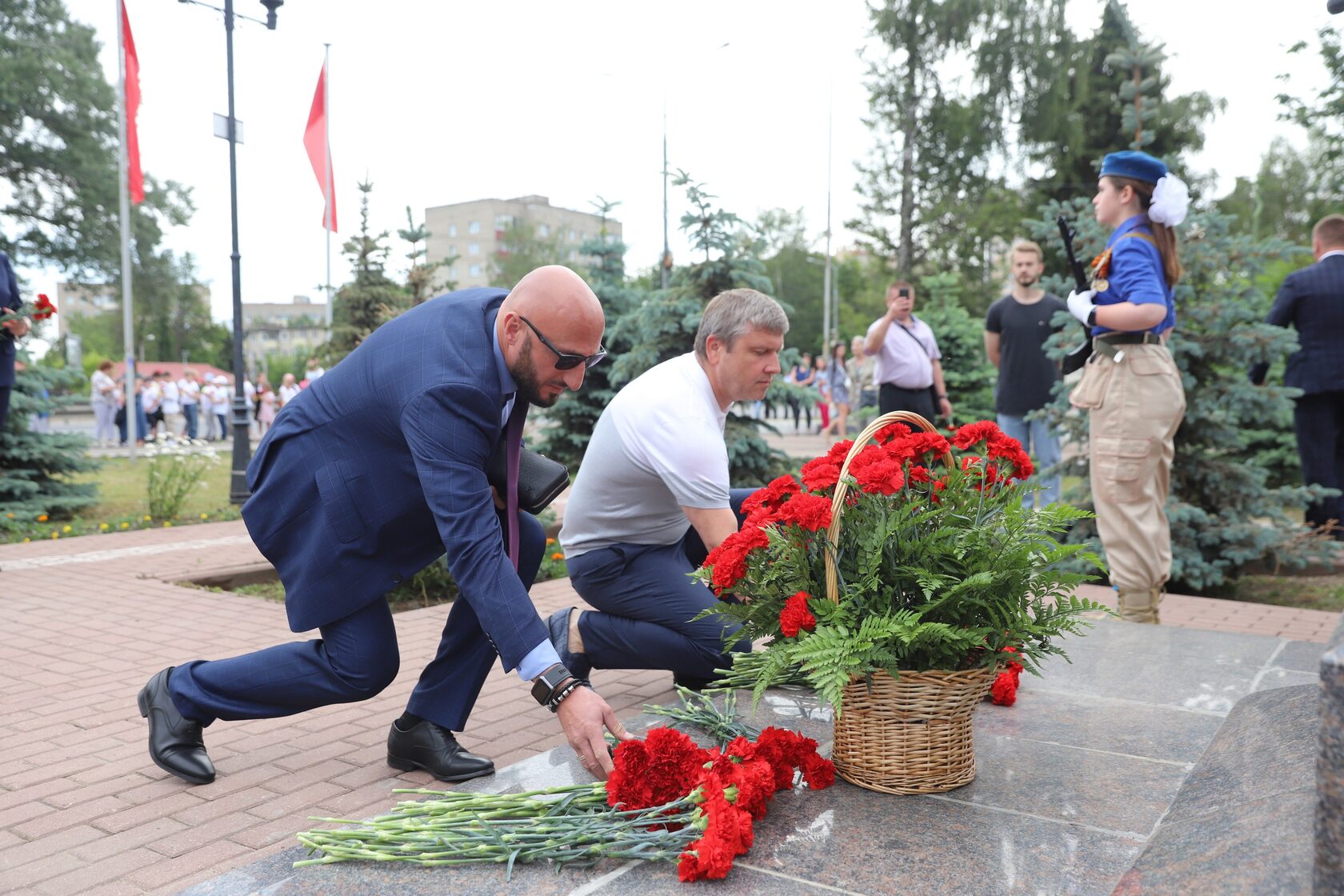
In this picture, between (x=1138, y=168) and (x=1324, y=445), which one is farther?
(x=1324, y=445)

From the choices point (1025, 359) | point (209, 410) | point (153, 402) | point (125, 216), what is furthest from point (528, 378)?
point (209, 410)

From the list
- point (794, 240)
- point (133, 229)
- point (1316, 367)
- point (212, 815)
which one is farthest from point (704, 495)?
point (794, 240)

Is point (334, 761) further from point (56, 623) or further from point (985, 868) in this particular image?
point (56, 623)

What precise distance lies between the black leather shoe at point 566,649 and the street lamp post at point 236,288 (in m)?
8.31

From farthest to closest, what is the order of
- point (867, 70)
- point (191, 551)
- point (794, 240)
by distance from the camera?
point (794, 240), point (867, 70), point (191, 551)

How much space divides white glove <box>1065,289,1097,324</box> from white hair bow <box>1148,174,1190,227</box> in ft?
1.47

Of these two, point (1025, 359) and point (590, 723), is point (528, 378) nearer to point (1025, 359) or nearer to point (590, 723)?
point (590, 723)

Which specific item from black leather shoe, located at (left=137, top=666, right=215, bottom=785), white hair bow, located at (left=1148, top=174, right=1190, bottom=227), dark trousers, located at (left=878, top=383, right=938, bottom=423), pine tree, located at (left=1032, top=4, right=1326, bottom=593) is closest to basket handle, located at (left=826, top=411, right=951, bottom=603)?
black leather shoe, located at (left=137, top=666, right=215, bottom=785)

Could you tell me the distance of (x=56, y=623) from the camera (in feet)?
18.5

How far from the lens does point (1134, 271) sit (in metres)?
4.86

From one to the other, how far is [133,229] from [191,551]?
33.4 m

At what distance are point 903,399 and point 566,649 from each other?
4923 millimetres

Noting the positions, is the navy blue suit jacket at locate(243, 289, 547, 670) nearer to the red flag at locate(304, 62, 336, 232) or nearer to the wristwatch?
the wristwatch

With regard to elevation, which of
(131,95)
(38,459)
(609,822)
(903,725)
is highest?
(131,95)
